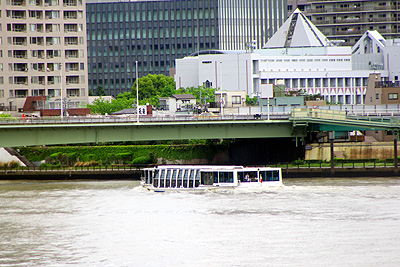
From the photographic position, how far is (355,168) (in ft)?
245

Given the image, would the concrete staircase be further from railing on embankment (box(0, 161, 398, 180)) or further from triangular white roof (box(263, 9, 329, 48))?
triangular white roof (box(263, 9, 329, 48))

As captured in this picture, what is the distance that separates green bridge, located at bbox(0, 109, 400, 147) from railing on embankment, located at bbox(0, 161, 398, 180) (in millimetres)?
3618

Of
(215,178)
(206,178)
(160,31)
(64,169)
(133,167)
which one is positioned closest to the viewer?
(215,178)

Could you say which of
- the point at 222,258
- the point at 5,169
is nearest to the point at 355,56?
the point at 5,169

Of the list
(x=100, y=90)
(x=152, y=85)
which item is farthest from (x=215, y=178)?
(x=100, y=90)

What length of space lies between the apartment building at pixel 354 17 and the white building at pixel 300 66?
2003 centimetres

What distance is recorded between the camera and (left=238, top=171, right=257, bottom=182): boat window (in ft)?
214

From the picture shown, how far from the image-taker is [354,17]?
173125 millimetres

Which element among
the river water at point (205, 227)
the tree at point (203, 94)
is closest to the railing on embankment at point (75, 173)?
the river water at point (205, 227)

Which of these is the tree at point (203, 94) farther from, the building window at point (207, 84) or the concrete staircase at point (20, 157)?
the concrete staircase at point (20, 157)

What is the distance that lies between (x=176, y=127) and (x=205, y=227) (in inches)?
1181

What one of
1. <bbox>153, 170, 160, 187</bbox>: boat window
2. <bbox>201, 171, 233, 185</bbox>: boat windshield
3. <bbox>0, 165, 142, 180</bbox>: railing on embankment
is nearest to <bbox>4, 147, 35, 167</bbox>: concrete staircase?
<bbox>0, 165, 142, 180</bbox>: railing on embankment

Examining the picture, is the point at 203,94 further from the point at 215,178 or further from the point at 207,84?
the point at 215,178

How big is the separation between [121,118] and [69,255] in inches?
1424
